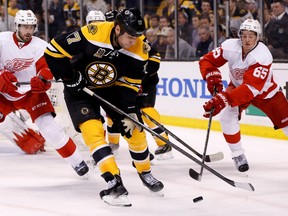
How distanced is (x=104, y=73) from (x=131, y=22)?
0.35 metres

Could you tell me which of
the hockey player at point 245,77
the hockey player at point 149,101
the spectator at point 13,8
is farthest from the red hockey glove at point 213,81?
the spectator at point 13,8

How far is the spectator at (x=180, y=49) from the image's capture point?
8500 mm

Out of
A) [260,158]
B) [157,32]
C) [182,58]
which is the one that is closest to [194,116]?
[182,58]

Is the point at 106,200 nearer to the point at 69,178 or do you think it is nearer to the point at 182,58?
the point at 69,178

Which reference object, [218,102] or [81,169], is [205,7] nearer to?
[218,102]

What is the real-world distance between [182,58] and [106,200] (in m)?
4.37

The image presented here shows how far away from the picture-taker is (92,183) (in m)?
5.13

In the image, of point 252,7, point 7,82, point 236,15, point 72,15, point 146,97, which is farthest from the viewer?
point 72,15

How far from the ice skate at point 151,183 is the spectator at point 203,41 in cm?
370

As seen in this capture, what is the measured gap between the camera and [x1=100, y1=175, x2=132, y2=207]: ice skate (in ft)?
14.1

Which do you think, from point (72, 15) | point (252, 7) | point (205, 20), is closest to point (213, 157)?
point (252, 7)

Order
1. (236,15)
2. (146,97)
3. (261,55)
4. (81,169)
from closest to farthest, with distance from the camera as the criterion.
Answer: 1. (81,169)
2. (261,55)
3. (146,97)
4. (236,15)

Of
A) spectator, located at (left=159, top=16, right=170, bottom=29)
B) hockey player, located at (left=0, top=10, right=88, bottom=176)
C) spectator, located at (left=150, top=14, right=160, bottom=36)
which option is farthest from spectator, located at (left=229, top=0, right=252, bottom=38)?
hockey player, located at (left=0, top=10, right=88, bottom=176)

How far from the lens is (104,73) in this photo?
4.47m
